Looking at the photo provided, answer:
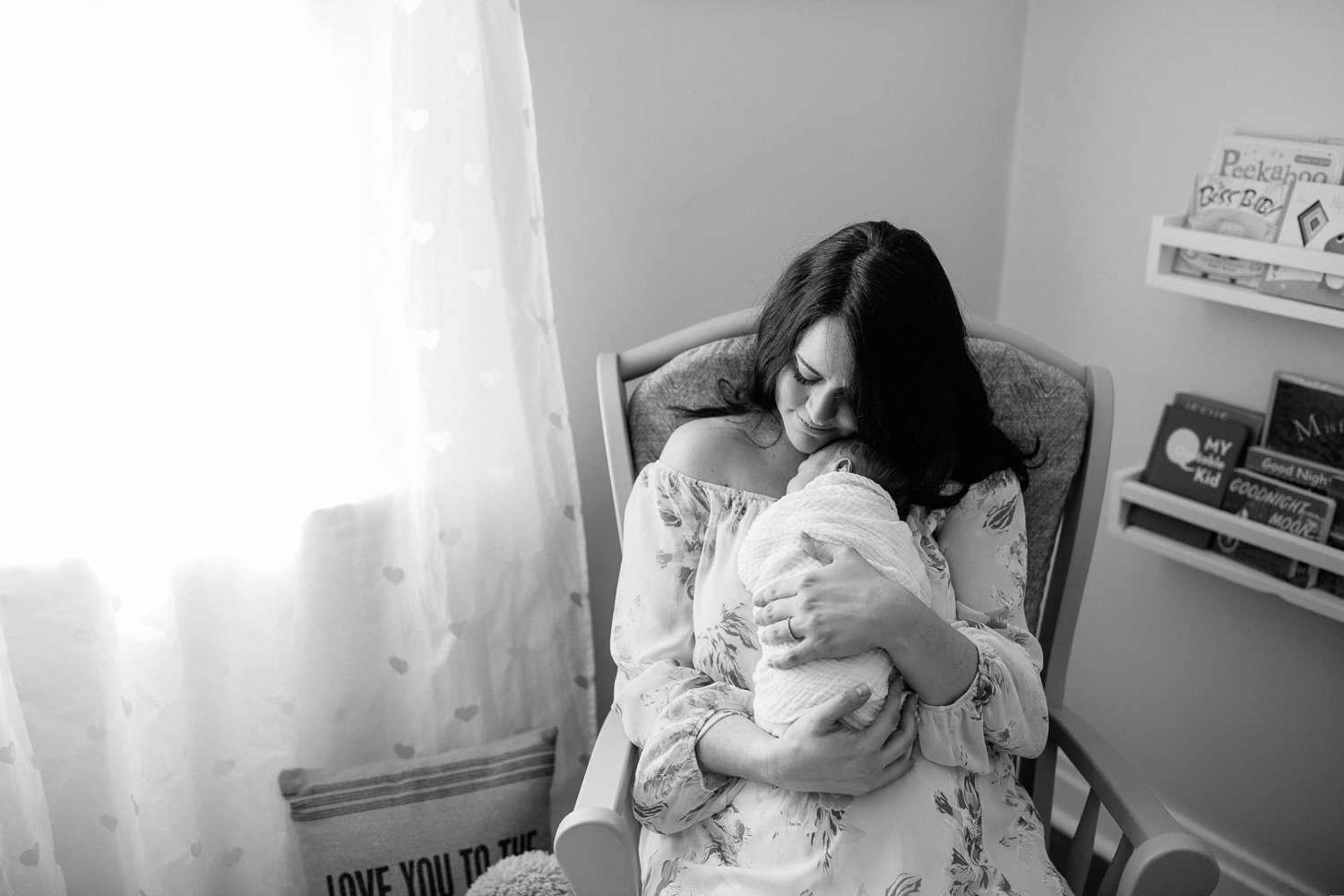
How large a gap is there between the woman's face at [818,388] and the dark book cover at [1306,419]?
751 millimetres

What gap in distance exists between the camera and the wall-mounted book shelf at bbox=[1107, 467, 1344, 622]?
5.01 feet

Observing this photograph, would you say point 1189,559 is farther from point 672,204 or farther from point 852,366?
point 672,204

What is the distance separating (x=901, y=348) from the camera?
4.15 feet

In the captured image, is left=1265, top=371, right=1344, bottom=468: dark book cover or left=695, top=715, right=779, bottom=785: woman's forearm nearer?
left=695, top=715, right=779, bottom=785: woman's forearm

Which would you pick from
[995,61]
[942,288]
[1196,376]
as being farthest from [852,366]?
[995,61]

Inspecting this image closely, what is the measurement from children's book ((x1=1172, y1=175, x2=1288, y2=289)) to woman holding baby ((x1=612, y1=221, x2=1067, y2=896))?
491 mm

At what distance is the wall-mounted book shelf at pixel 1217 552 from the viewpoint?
153 cm

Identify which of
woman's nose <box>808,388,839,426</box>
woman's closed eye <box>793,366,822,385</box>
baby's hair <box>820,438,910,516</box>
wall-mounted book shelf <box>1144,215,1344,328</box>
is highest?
wall-mounted book shelf <box>1144,215,1344,328</box>

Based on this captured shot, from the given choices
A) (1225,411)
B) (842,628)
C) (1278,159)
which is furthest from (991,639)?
(1278,159)

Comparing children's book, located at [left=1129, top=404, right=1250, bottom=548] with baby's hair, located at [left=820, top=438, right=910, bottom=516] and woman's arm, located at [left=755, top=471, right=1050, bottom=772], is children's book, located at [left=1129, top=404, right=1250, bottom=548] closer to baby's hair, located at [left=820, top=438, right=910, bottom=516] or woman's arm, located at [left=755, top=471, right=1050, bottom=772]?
woman's arm, located at [left=755, top=471, right=1050, bottom=772]

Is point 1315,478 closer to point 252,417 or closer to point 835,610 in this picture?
point 835,610

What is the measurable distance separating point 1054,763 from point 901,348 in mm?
646

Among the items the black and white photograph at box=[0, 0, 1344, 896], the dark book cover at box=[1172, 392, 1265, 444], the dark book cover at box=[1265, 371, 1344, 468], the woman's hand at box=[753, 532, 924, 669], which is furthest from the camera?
the dark book cover at box=[1172, 392, 1265, 444]

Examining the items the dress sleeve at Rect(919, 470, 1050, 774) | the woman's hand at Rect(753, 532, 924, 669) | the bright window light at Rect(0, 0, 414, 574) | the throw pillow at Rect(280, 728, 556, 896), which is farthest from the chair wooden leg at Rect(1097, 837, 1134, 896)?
the bright window light at Rect(0, 0, 414, 574)
